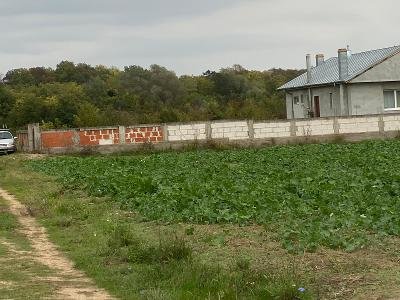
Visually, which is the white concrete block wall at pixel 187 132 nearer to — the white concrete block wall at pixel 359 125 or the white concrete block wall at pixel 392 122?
the white concrete block wall at pixel 359 125

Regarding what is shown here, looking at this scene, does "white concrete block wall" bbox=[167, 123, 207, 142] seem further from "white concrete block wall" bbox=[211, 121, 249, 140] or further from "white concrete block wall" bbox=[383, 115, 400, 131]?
"white concrete block wall" bbox=[383, 115, 400, 131]

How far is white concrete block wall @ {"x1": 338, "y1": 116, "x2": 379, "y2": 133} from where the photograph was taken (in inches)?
1780

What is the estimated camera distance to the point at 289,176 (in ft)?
71.8

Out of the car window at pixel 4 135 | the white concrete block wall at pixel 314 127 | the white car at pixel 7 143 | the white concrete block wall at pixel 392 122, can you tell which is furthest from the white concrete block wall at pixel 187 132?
the white concrete block wall at pixel 392 122

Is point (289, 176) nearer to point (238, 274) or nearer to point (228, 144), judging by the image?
point (238, 274)

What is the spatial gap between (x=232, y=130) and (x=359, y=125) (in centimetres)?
745

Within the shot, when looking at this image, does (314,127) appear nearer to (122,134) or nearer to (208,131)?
(208,131)

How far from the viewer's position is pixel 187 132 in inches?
1715

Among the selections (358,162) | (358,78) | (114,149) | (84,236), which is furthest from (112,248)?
(358,78)

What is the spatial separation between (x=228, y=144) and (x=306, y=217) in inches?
1150

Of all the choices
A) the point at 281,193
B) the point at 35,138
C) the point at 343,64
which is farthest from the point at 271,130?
the point at 281,193

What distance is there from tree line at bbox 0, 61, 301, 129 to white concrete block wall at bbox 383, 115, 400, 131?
59.2ft

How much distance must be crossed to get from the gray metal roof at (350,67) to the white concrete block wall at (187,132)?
12048mm

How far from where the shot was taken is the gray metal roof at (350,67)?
51844 mm
